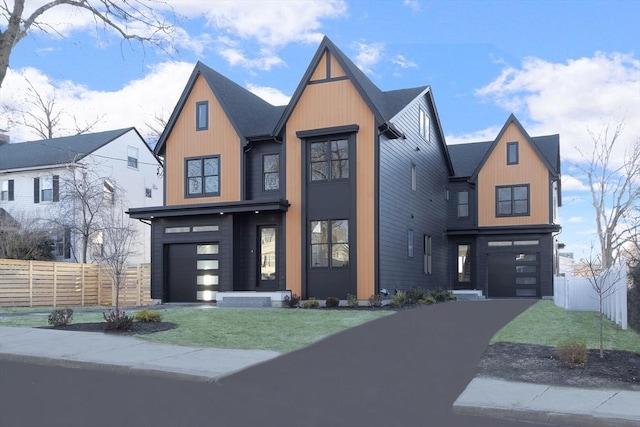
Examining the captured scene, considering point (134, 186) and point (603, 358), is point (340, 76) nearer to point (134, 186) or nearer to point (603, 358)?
point (603, 358)

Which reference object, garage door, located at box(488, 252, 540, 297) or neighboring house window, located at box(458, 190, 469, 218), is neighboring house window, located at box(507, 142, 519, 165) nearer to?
neighboring house window, located at box(458, 190, 469, 218)

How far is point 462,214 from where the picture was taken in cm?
3219

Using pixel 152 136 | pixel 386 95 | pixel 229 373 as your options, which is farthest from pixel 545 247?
pixel 152 136

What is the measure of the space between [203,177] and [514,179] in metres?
16.4

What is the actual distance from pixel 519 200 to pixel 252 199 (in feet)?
49.3

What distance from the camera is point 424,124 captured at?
88.7 feet

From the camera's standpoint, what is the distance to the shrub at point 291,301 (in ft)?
64.4

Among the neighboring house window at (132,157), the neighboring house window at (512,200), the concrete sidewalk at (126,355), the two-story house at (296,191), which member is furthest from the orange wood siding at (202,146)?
the neighboring house window at (512,200)

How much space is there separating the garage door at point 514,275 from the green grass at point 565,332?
12542 millimetres

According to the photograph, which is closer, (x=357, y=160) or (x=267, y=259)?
(x=357, y=160)

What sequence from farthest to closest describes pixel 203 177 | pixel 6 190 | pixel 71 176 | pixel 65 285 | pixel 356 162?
pixel 6 190 < pixel 71 176 < pixel 65 285 < pixel 203 177 < pixel 356 162

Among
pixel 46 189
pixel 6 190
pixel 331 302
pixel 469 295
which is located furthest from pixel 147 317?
pixel 6 190

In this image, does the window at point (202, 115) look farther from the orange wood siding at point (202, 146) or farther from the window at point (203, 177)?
the window at point (203, 177)

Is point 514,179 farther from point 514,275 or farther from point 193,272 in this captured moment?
point 193,272
